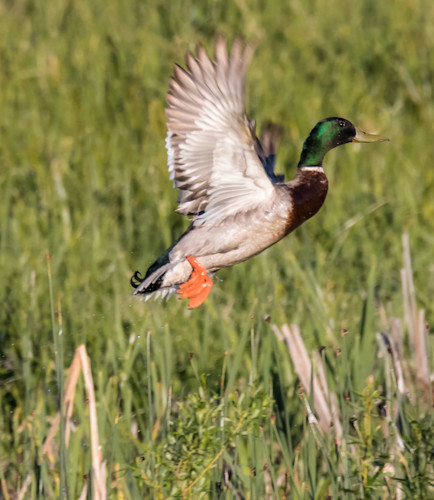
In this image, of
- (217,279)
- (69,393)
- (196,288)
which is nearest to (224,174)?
(196,288)

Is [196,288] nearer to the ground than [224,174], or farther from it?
nearer to the ground

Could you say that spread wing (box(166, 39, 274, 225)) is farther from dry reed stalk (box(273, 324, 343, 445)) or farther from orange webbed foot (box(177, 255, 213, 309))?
dry reed stalk (box(273, 324, 343, 445))

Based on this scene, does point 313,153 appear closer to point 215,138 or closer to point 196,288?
point 215,138

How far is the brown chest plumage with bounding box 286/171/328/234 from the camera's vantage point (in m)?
2.68

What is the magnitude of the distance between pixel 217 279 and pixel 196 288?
1.10 metres

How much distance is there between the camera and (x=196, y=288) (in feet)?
Answer: 9.41

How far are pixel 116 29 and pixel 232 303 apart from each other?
3.34 metres

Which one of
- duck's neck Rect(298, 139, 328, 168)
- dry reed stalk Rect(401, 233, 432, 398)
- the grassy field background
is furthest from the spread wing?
dry reed stalk Rect(401, 233, 432, 398)

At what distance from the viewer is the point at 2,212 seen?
4715 millimetres

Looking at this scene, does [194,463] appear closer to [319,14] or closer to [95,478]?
[95,478]

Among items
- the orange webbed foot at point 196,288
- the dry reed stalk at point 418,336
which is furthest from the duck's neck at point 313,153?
the dry reed stalk at point 418,336

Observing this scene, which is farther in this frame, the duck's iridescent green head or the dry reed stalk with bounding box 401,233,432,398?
the dry reed stalk with bounding box 401,233,432,398

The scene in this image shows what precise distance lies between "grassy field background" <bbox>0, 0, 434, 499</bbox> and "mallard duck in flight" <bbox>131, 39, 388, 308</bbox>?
0.30m

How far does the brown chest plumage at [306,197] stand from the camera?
8.80 feet
